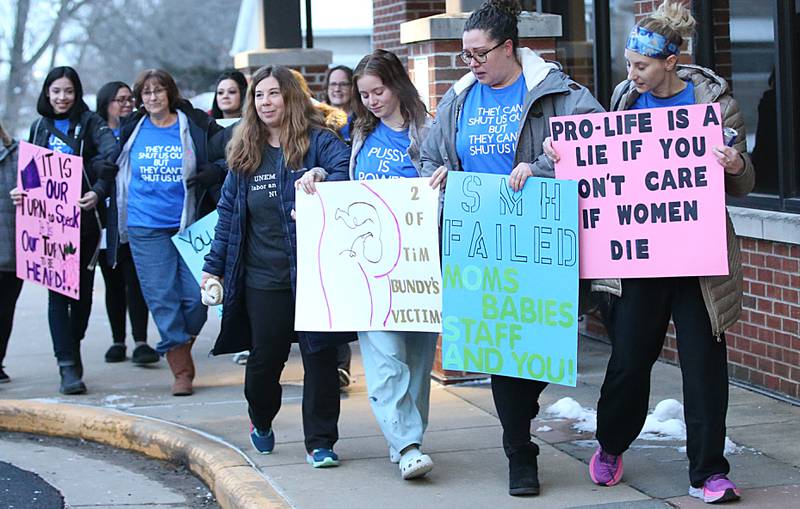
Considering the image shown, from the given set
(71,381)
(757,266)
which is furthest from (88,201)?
(757,266)

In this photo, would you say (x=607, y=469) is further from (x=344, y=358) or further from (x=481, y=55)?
(x=344, y=358)

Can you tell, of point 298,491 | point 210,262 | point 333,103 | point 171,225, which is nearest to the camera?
point 298,491

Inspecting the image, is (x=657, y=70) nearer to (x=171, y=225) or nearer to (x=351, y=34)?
(x=171, y=225)

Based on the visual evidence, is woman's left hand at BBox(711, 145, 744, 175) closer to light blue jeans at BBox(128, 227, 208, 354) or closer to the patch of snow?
the patch of snow

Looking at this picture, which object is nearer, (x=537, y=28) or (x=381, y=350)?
(x=381, y=350)

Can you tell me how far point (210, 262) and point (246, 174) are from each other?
459 millimetres

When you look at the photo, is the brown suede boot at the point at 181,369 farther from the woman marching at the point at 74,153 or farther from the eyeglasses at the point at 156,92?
the eyeglasses at the point at 156,92

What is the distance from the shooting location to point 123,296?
961 cm

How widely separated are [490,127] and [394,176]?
68 centimetres

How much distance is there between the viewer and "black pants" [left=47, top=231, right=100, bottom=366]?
828cm

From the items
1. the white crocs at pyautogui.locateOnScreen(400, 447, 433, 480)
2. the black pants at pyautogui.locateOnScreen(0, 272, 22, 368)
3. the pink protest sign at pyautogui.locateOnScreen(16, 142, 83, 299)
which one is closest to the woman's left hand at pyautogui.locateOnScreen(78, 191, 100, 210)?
the pink protest sign at pyautogui.locateOnScreen(16, 142, 83, 299)

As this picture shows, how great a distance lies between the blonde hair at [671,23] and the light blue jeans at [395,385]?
5.73 ft

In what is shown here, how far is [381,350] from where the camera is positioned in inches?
229

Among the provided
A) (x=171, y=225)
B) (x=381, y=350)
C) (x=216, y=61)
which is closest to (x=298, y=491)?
(x=381, y=350)
